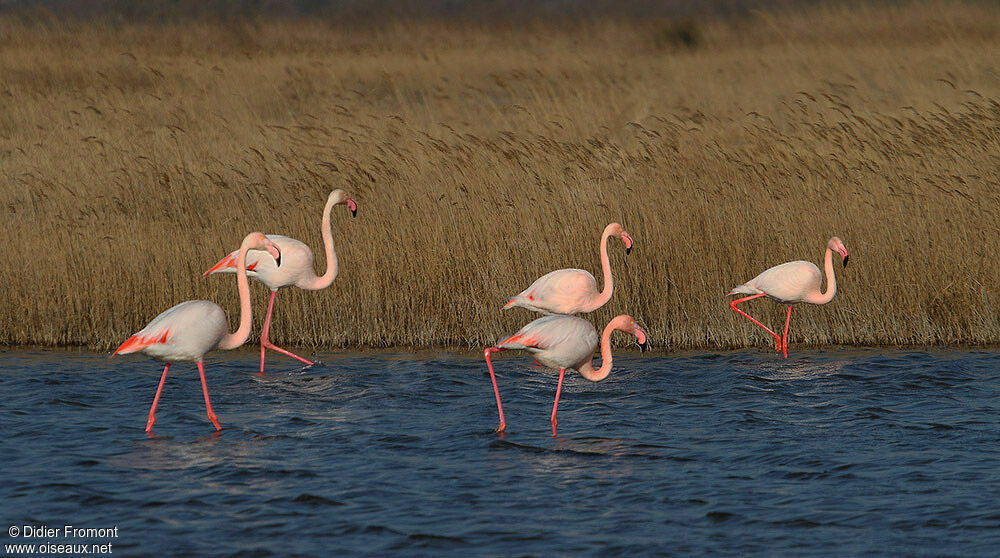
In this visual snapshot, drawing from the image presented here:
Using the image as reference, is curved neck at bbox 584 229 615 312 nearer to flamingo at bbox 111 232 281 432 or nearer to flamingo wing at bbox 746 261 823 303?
flamingo wing at bbox 746 261 823 303

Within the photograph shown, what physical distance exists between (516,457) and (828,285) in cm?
402

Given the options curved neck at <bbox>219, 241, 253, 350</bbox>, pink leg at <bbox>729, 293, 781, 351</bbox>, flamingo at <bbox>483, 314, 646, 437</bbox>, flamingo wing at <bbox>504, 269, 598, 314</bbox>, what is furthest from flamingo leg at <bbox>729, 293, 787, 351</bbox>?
curved neck at <bbox>219, 241, 253, 350</bbox>

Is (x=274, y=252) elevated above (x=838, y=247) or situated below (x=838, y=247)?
above

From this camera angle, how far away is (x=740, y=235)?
1025 centimetres

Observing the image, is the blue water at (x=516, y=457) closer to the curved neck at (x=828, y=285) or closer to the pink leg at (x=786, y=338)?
the pink leg at (x=786, y=338)

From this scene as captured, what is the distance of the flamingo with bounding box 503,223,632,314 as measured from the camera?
899 cm

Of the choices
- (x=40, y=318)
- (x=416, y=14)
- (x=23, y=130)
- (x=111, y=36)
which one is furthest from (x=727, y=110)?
(x=416, y=14)

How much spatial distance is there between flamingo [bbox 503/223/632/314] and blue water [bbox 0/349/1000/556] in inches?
22.6

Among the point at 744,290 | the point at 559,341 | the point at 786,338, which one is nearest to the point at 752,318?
the point at 744,290

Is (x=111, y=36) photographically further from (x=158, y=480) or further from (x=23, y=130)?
(x=158, y=480)

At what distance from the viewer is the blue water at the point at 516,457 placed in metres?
5.49

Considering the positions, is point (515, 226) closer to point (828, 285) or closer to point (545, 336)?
point (828, 285)

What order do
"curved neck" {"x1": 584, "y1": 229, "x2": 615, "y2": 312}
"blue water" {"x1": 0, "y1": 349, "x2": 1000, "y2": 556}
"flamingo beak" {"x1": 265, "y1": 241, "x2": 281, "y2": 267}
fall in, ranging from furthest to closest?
1. "curved neck" {"x1": 584, "y1": 229, "x2": 615, "y2": 312}
2. "flamingo beak" {"x1": 265, "y1": 241, "x2": 281, "y2": 267}
3. "blue water" {"x1": 0, "y1": 349, "x2": 1000, "y2": 556}

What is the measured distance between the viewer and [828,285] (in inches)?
378
